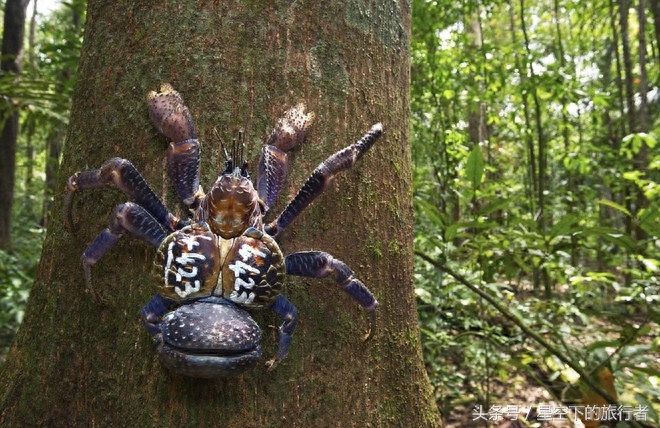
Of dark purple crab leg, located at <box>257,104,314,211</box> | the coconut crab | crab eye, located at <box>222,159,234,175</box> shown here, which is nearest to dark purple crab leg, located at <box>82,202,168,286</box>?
the coconut crab

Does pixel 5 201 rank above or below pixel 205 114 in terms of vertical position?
above

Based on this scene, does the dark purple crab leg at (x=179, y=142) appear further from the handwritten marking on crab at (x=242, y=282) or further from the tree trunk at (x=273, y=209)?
the handwritten marking on crab at (x=242, y=282)

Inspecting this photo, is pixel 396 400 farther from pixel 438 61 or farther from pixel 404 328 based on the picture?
pixel 438 61

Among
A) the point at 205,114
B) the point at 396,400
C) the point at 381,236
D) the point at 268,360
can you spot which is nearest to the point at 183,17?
the point at 205,114

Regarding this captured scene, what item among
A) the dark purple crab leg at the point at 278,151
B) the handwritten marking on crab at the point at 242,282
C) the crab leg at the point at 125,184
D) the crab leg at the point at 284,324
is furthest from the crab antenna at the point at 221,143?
the crab leg at the point at 284,324

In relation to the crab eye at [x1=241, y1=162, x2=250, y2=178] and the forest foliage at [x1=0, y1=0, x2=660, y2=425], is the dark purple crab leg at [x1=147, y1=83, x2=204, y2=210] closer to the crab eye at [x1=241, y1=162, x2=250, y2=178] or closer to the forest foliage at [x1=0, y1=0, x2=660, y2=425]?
the crab eye at [x1=241, y1=162, x2=250, y2=178]
